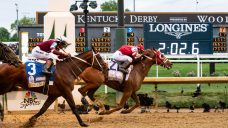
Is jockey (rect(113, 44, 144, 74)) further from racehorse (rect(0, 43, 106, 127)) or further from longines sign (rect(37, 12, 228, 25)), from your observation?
longines sign (rect(37, 12, 228, 25))

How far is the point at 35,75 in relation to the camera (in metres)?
12.4

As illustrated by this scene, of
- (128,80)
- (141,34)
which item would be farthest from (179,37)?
(141,34)

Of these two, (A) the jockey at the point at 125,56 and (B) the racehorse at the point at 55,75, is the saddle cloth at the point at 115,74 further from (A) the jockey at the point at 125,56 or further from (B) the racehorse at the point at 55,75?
(B) the racehorse at the point at 55,75

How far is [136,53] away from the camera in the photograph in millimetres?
14867

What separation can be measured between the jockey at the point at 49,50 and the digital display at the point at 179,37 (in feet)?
24.9

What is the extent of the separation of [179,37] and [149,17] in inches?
1314

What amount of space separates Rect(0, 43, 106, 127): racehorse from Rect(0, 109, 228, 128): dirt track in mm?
549

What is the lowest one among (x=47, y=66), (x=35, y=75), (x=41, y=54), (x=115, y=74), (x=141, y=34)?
(x=115, y=74)

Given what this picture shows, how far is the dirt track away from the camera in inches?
501

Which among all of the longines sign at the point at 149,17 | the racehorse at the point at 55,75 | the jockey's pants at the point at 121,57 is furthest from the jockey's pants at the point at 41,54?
the longines sign at the point at 149,17

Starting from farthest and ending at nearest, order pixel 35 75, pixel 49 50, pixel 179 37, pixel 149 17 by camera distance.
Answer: pixel 149 17
pixel 179 37
pixel 49 50
pixel 35 75

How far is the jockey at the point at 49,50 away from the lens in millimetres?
12586

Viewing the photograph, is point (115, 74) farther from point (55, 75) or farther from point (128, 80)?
point (55, 75)

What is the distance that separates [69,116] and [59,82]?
284 cm
